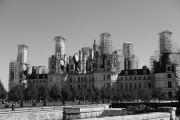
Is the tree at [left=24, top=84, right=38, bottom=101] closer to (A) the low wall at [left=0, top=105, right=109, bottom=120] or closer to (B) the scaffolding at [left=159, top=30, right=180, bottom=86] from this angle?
(A) the low wall at [left=0, top=105, right=109, bottom=120]

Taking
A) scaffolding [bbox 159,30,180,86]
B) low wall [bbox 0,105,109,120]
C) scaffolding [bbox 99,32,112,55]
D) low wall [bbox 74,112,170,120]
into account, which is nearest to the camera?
low wall [bbox 74,112,170,120]

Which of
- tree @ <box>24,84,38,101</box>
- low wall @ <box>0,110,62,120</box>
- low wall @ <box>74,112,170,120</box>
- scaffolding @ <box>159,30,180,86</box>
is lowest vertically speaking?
low wall @ <box>0,110,62,120</box>

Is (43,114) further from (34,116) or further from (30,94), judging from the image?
(30,94)

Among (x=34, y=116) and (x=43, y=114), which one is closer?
(x=34, y=116)

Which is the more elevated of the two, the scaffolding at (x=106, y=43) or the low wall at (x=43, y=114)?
the scaffolding at (x=106, y=43)

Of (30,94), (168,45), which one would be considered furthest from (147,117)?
(168,45)

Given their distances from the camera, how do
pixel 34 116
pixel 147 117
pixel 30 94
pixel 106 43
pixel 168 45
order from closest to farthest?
1. pixel 147 117
2. pixel 34 116
3. pixel 30 94
4. pixel 168 45
5. pixel 106 43

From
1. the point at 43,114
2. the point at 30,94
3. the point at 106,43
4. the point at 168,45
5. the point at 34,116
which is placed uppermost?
the point at 106,43

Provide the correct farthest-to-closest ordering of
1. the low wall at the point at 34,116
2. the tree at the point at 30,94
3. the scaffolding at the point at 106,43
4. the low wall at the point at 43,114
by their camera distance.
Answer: the scaffolding at the point at 106,43
the tree at the point at 30,94
the low wall at the point at 43,114
the low wall at the point at 34,116

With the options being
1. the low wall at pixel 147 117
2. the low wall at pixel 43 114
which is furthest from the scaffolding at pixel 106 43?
the low wall at pixel 147 117

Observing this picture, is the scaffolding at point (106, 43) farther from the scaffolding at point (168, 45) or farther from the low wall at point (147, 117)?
the low wall at point (147, 117)

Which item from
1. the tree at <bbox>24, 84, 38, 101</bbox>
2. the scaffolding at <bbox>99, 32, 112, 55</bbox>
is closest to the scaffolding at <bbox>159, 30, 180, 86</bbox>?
the scaffolding at <bbox>99, 32, 112, 55</bbox>

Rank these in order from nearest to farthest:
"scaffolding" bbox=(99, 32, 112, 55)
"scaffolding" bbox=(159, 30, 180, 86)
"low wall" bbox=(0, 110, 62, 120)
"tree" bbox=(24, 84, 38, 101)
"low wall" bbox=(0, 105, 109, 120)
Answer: "low wall" bbox=(0, 110, 62, 120) → "low wall" bbox=(0, 105, 109, 120) → "tree" bbox=(24, 84, 38, 101) → "scaffolding" bbox=(159, 30, 180, 86) → "scaffolding" bbox=(99, 32, 112, 55)

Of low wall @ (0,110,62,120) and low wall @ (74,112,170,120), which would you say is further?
low wall @ (0,110,62,120)
